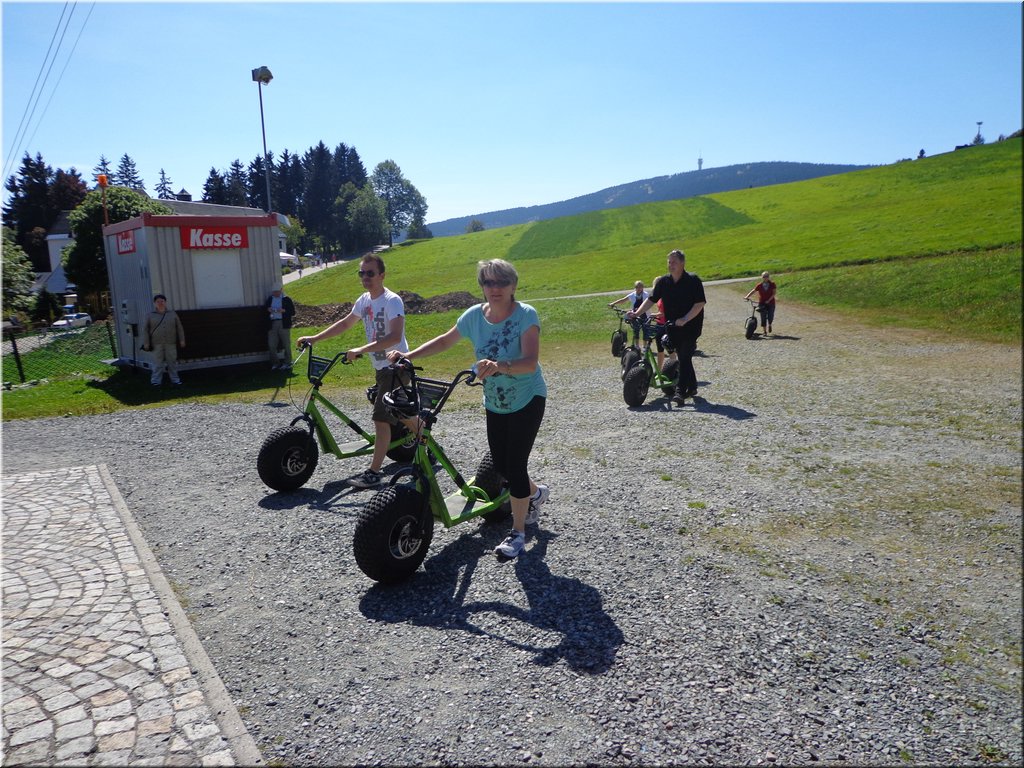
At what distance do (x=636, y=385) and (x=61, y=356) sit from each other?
18382 millimetres

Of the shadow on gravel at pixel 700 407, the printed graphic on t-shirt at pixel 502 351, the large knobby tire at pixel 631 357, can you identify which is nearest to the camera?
the printed graphic on t-shirt at pixel 502 351

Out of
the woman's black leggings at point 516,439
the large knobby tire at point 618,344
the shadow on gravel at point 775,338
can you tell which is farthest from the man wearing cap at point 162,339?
the shadow on gravel at point 775,338

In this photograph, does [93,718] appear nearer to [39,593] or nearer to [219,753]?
[219,753]

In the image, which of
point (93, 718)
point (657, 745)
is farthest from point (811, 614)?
point (93, 718)

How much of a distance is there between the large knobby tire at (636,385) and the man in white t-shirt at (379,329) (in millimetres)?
4753

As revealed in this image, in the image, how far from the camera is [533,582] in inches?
185

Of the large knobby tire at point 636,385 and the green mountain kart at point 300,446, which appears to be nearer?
the green mountain kart at point 300,446

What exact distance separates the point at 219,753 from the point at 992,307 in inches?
135

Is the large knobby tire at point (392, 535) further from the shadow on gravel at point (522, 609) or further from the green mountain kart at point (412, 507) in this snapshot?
the shadow on gravel at point (522, 609)

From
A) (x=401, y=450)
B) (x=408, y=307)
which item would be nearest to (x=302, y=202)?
(x=408, y=307)

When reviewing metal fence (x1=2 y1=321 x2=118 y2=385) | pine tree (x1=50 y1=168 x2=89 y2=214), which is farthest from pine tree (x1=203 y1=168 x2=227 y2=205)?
pine tree (x1=50 y1=168 x2=89 y2=214)

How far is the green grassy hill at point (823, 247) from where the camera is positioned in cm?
120

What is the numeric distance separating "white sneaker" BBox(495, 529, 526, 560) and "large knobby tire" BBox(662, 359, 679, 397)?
6196 mm

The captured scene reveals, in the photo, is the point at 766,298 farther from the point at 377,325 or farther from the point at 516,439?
the point at 516,439
